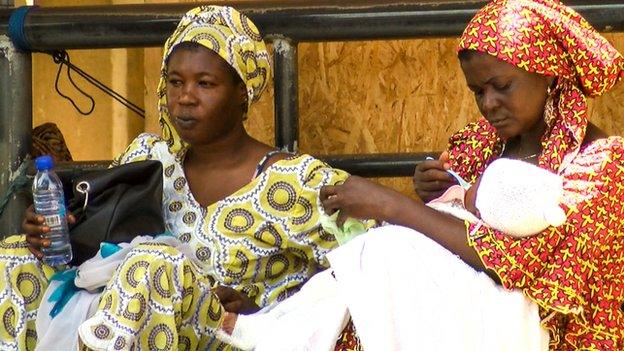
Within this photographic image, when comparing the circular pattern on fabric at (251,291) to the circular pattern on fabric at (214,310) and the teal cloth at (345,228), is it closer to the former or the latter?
the circular pattern on fabric at (214,310)

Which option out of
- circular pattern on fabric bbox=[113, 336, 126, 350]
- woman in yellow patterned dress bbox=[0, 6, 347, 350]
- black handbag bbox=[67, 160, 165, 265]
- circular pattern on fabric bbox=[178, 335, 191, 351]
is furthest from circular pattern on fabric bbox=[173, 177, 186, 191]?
circular pattern on fabric bbox=[113, 336, 126, 350]

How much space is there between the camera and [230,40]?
5.02m

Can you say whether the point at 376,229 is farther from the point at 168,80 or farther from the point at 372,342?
the point at 168,80

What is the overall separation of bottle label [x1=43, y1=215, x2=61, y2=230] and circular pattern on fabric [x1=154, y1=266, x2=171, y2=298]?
48 centimetres

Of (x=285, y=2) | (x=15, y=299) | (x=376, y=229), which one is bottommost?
(x=15, y=299)

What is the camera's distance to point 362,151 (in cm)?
600

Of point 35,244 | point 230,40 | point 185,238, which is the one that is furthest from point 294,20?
point 35,244

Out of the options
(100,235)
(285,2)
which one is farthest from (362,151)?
(100,235)

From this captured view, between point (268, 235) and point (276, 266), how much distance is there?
0.41 feet

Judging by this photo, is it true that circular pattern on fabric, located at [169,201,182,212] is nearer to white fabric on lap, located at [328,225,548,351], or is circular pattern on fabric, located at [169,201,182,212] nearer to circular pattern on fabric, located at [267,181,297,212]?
circular pattern on fabric, located at [267,181,297,212]

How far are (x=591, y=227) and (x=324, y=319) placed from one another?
0.79m

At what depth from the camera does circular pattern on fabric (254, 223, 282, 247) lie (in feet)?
16.1

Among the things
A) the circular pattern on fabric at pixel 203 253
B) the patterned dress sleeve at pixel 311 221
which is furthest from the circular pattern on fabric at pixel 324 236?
the circular pattern on fabric at pixel 203 253

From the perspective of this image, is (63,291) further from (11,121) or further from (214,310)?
(11,121)
